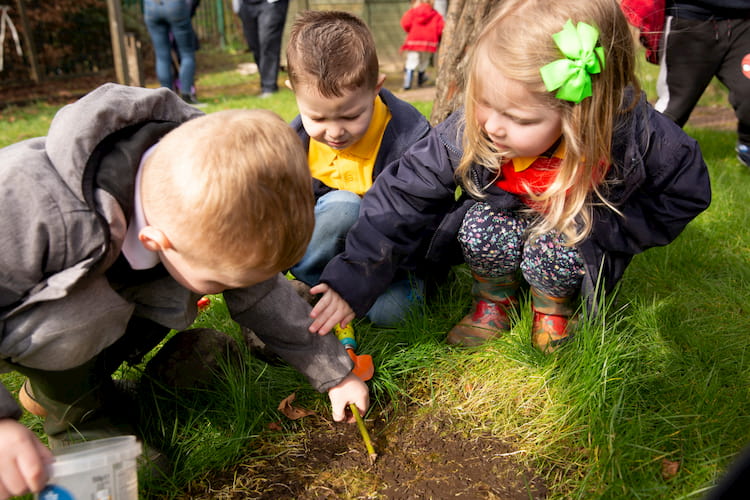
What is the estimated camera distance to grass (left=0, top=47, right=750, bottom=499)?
1.50m

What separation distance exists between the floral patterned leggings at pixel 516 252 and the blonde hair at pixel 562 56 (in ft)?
0.51

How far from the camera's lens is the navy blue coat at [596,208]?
5.74 ft

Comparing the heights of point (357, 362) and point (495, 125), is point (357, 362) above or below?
below

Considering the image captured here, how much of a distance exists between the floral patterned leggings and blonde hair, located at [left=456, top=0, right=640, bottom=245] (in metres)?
0.16

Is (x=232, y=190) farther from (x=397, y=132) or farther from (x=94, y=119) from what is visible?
(x=397, y=132)

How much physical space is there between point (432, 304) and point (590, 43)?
1.08 m

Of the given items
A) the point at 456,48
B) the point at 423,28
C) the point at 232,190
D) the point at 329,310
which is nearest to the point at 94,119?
the point at 232,190

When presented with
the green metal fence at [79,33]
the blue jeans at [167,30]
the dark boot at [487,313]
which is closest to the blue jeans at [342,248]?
the dark boot at [487,313]

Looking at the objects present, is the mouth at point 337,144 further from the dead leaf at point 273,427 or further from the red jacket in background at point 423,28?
the red jacket in background at point 423,28

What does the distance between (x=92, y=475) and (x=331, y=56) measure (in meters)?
1.50

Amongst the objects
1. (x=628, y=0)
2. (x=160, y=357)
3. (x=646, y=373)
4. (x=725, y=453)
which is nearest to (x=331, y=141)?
(x=160, y=357)

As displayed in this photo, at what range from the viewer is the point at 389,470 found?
5.24ft

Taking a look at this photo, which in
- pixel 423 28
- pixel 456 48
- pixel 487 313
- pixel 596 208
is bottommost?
pixel 423 28

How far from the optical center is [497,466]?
5.21ft
